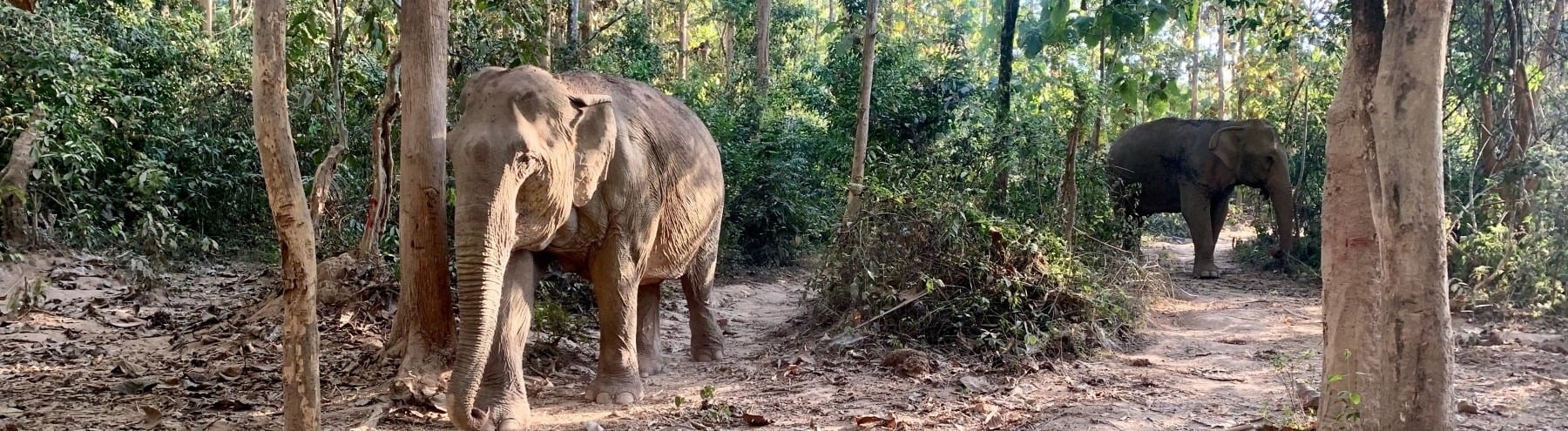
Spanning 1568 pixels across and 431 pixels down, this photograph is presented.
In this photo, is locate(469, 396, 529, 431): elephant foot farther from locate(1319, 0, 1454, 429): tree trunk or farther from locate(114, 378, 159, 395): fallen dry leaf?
locate(1319, 0, 1454, 429): tree trunk

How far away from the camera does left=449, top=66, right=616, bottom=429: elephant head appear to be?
4.63 m

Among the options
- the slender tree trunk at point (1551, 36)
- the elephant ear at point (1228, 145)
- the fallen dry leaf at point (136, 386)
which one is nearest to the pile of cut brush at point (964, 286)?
the slender tree trunk at point (1551, 36)

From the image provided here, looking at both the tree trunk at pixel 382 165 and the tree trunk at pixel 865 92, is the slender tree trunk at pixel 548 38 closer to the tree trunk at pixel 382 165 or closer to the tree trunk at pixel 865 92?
the tree trunk at pixel 382 165

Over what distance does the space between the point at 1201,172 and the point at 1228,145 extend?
0.50 metres

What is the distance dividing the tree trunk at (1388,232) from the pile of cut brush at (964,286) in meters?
2.80

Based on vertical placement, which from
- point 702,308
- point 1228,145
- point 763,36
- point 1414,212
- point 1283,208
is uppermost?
point 763,36

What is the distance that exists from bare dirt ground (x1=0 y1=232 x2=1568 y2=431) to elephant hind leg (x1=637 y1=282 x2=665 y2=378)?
0.51 ft

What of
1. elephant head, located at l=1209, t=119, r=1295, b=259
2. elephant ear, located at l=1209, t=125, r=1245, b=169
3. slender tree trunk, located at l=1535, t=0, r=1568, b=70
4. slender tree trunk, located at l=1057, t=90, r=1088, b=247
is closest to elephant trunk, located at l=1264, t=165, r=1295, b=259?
elephant head, located at l=1209, t=119, r=1295, b=259

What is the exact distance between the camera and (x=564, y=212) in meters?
5.30

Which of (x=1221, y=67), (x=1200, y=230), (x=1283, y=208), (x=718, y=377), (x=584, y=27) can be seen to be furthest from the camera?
(x=1221, y=67)

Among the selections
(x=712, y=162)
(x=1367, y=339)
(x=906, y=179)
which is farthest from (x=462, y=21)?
(x=1367, y=339)

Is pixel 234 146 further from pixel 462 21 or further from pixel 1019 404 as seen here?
pixel 1019 404

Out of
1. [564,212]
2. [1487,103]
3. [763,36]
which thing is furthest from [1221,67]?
[564,212]

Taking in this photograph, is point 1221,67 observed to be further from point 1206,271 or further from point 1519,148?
point 1519,148
